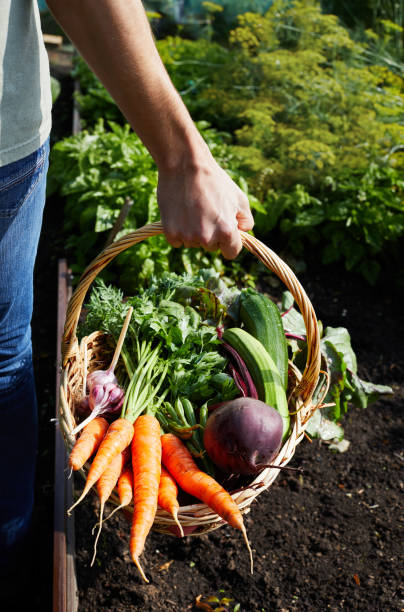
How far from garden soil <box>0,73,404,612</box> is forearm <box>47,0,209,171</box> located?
1.45 meters

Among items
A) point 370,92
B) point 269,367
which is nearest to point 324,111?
point 370,92

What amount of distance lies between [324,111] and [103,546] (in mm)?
3594

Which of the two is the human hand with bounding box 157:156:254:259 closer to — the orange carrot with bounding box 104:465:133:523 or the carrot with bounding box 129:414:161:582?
the carrot with bounding box 129:414:161:582

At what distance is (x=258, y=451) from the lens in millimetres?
1514

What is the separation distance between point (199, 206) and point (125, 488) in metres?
0.88

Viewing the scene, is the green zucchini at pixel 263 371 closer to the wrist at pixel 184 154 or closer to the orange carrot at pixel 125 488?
the orange carrot at pixel 125 488

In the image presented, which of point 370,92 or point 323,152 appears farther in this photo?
point 370,92

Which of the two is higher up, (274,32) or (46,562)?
(274,32)

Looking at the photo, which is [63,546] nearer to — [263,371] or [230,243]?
[263,371]

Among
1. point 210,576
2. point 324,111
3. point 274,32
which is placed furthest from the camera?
point 274,32

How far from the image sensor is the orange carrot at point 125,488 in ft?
5.00

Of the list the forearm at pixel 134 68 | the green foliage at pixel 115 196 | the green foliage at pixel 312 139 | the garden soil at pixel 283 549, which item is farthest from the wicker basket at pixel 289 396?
the green foliage at pixel 312 139

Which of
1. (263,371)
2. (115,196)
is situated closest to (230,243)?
(263,371)

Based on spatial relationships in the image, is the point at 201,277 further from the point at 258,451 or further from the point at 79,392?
the point at 258,451
